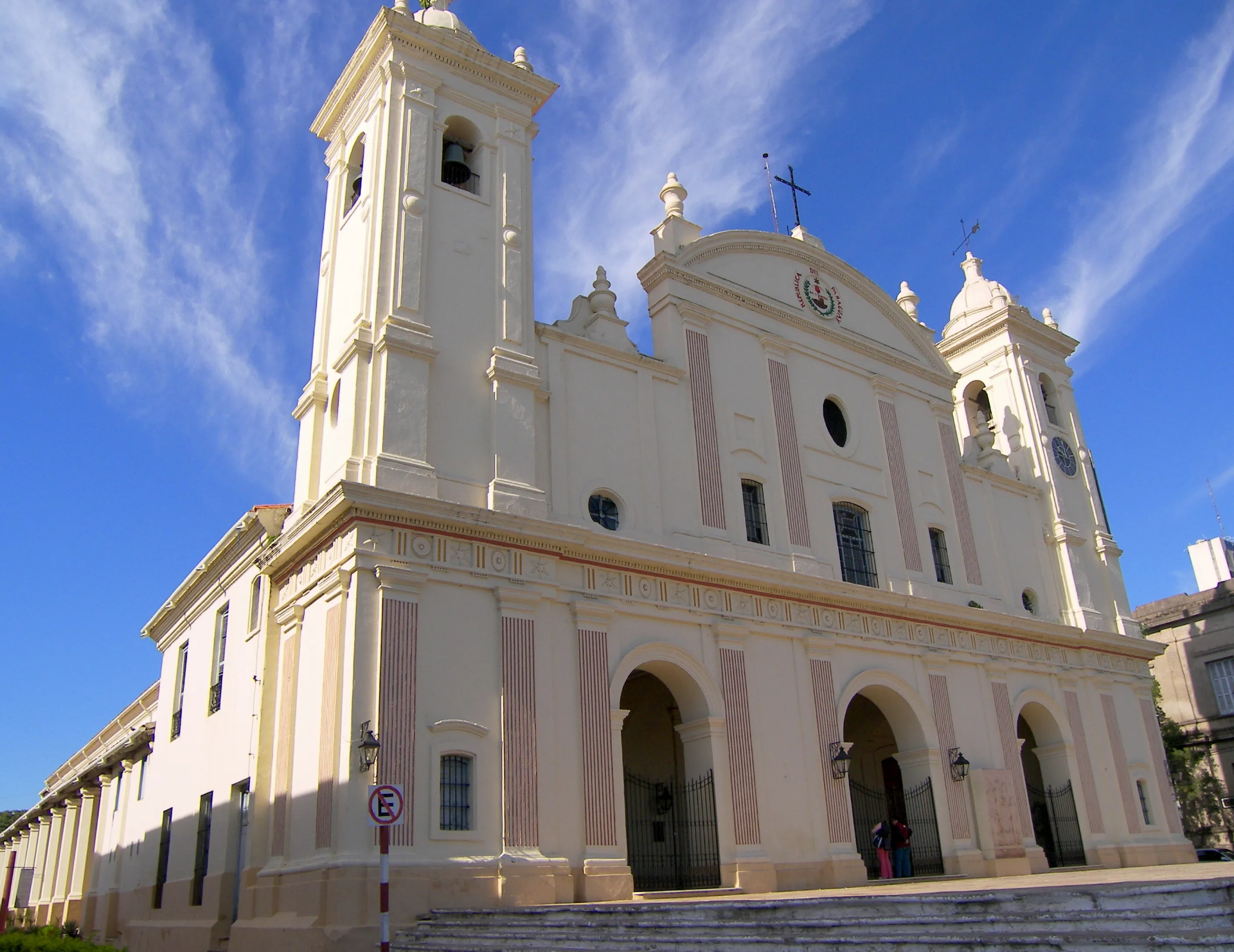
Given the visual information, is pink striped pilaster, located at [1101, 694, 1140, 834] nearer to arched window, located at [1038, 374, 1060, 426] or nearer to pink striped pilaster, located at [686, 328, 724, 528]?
arched window, located at [1038, 374, 1060, 426]

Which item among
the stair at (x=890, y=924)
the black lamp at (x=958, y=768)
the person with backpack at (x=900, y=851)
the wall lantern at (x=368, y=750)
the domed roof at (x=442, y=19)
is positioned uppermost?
the domed roof at (x=442, y=19)

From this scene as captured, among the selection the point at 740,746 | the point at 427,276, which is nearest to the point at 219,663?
the point at 427,276

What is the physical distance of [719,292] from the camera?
22.2m

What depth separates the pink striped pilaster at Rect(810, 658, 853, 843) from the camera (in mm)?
18875

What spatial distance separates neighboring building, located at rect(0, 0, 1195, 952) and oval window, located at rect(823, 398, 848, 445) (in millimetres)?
83

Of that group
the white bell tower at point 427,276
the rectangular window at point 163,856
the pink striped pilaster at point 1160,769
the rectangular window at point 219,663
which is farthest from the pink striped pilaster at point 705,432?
the pink striped pilaster at point 1160,769

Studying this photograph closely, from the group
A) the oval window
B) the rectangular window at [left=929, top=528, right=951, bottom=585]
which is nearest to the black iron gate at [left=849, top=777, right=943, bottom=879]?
the rectangular window at [left=929, top=528, right=951, bottom=585]

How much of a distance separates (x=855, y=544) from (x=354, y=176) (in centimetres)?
1272

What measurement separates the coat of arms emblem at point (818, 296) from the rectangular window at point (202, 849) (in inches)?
636

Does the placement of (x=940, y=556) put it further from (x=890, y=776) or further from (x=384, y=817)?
(x=384, y=817)

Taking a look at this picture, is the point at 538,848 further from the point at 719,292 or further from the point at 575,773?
the point at 719,292

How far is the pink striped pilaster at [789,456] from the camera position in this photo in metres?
21.3

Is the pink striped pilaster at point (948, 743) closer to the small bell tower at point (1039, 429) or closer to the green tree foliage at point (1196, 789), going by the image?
the small bell tower at point (1039, 429)

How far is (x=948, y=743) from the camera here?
854 inches
